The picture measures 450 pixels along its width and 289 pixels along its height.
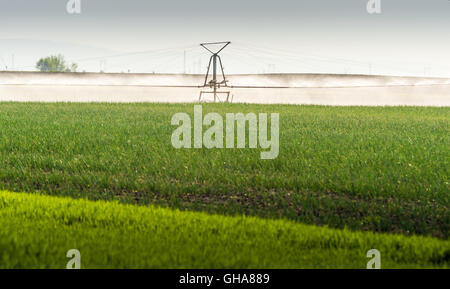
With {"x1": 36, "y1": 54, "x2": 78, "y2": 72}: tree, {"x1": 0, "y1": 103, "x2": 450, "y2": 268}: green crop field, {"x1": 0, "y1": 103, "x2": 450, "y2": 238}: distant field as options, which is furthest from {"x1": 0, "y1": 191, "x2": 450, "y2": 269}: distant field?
{"x1": 36, "y1": 54, "x2": 78, "y2": 72}: tree

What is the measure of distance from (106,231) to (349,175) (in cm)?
628

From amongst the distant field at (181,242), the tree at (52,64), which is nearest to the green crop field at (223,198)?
the distant field at (181,242)

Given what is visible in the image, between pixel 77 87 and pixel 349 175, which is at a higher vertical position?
pixel 77 87

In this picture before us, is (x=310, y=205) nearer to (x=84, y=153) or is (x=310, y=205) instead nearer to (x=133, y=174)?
(x=133, y=174)

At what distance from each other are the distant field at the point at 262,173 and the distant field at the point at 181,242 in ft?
4.50

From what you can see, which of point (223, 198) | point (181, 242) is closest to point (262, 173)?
point (223, 198)

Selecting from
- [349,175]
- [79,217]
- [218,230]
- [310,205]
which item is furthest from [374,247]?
[349,175]

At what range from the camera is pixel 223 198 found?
34.3ft

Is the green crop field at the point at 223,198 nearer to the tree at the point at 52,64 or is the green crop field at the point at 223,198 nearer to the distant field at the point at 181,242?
the distant field at the point at 181,242

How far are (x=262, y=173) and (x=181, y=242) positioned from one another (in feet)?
20.0

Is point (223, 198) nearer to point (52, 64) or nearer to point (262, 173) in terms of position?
point (262, 173)

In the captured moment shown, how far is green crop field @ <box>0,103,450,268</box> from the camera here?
20.9 ft

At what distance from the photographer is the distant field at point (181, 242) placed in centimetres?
593
